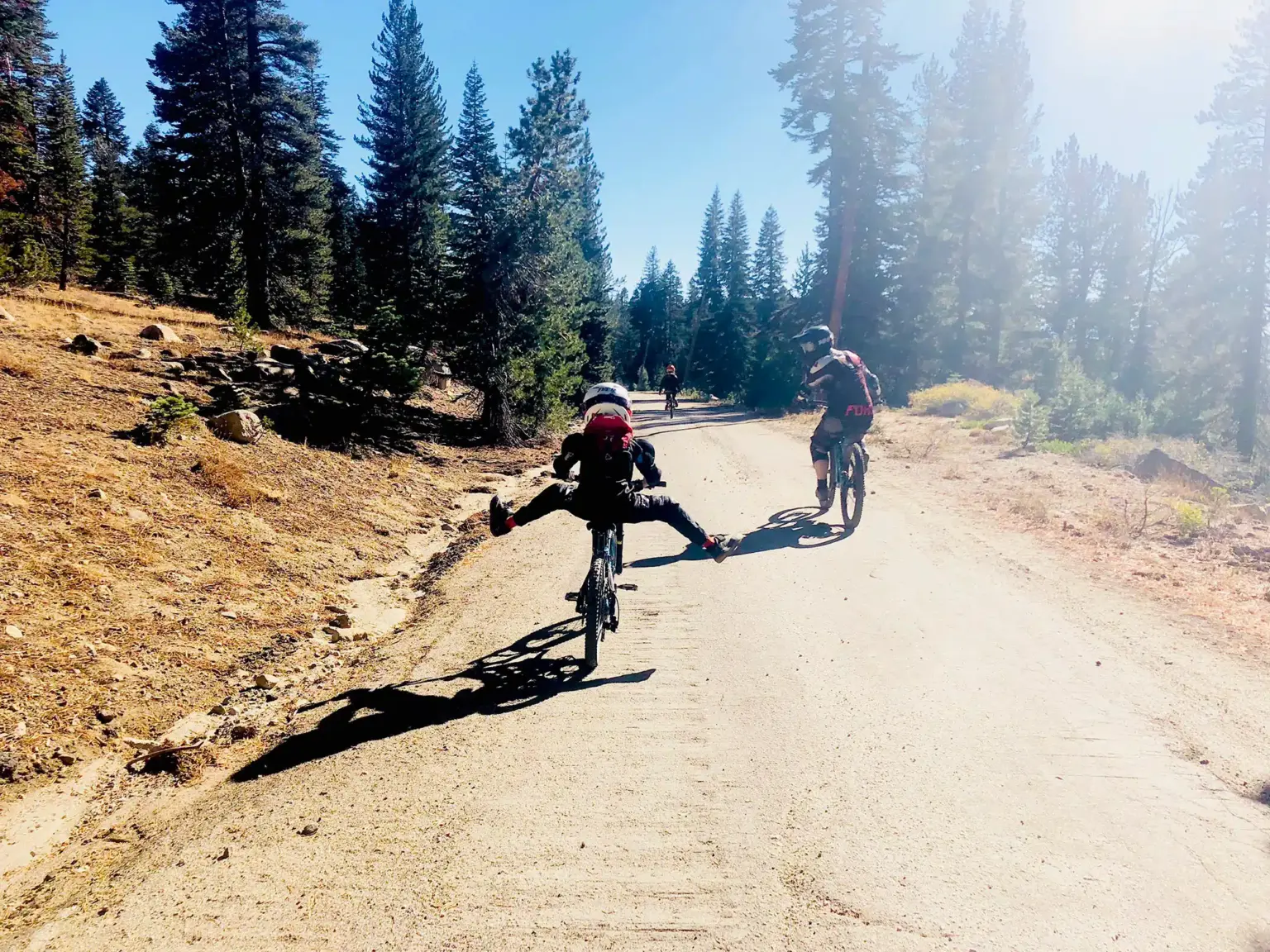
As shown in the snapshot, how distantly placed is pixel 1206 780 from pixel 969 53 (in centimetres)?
3868

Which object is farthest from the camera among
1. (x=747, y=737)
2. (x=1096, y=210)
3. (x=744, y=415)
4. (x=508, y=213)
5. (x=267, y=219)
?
(x=1096, y=210)

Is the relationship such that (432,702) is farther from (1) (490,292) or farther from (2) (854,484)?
(1) (490,292)

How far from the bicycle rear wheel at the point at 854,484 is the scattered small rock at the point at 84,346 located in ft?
41.6

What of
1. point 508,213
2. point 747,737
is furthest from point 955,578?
point 508,213

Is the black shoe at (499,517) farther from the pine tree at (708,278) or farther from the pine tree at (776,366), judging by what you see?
the pine tree at (708,278)

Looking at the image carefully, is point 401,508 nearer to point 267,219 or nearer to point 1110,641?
point 1110,641

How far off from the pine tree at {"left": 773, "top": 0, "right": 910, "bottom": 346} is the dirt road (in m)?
24.0

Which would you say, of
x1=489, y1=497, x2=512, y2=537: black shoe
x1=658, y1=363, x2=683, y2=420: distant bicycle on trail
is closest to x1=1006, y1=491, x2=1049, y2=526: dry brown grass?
x1=489, y1=497, x2=512, y2=537: black shoe

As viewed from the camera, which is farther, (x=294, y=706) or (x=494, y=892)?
(x=294, y=706)

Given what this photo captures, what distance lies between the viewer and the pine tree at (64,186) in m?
30.1

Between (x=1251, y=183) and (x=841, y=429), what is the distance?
81.9 ft

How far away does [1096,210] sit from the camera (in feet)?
140

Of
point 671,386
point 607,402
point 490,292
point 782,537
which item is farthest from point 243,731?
point 671,386

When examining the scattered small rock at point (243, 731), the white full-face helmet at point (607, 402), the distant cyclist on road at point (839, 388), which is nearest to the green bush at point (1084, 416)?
the distant cyclist on road at point (839, 388)
